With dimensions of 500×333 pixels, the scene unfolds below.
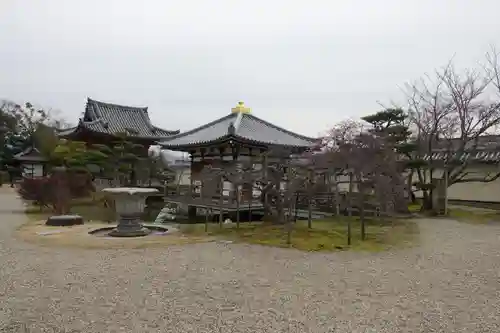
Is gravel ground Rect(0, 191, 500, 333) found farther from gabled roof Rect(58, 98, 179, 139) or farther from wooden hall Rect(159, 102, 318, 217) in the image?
gabled roof Rect(58, 98, 179, 139)

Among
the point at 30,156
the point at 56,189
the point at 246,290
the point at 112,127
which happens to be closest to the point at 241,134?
the point at 56,189

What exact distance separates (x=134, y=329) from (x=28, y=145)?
43666 millimetres

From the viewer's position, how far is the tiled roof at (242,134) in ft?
64.7

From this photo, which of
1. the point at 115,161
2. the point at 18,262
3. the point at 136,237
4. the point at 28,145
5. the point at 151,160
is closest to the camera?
the point at 18,262

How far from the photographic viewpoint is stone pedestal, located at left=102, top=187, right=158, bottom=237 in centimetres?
1213

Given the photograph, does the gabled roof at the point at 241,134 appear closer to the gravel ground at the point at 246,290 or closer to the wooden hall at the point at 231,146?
the wooden hall at the point at 231,146

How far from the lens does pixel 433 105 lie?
2023 centimetres

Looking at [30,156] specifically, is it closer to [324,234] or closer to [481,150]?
[324,234]

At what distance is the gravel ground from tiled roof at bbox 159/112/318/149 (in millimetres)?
10240

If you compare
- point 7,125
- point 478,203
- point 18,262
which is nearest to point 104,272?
point 18,262

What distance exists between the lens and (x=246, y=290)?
639 centimetres

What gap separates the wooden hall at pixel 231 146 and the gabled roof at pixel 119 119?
273 inches

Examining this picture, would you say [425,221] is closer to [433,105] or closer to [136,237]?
[433,105]

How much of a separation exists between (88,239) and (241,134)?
971cm
